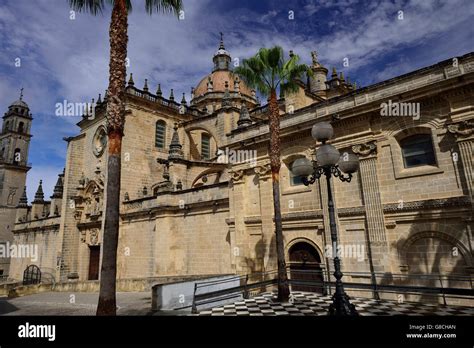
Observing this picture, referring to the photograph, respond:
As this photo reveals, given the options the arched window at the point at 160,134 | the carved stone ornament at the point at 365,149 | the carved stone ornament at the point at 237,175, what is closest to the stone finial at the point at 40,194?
the arched window at the point at 160,134

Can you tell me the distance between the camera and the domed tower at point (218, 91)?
1519 inches

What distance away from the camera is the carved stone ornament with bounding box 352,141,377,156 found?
36.8ft

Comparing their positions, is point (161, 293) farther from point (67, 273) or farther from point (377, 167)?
point (67, 273)

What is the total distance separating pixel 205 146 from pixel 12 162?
118ft

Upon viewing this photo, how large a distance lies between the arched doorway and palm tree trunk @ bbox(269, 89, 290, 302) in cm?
205

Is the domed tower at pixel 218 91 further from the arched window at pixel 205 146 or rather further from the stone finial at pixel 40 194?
the stone finial at pixel 40 194

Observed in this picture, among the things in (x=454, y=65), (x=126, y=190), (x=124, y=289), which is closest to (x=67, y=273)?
(x=126, y=190)

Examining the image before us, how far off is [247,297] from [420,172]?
774 cm

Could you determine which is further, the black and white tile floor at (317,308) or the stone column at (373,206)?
the stone column at (373,206)

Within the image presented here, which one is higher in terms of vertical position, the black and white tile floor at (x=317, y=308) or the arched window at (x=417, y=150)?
the arched window at (x=417, y=150)

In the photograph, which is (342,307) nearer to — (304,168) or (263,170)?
(304,168)

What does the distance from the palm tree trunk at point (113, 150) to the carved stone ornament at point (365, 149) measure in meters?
8.76
